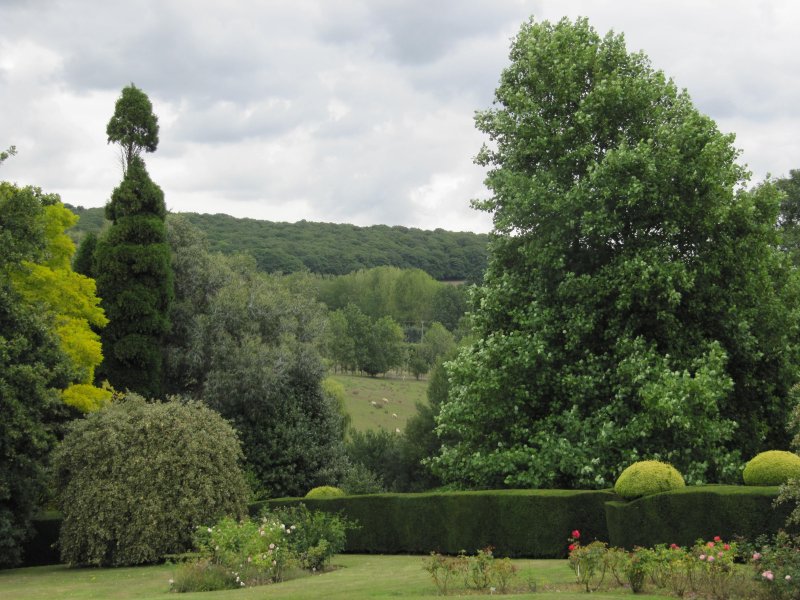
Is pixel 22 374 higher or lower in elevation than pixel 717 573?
higher

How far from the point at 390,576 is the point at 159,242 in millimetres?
22031

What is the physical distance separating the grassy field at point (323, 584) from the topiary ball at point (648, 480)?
6.73 feet

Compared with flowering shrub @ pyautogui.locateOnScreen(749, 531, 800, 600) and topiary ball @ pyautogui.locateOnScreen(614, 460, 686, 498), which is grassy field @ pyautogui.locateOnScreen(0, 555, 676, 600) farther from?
topiary ball @ pyautogui.locateOnScreen(614, 460, 686, 498)

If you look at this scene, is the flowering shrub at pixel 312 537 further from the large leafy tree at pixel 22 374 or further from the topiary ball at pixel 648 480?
the large leafy tree at pixel 22 374

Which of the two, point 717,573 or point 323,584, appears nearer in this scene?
point 717,573

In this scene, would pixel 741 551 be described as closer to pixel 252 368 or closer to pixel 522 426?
pixel 522 426

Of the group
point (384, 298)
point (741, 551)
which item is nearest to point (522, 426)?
point (741, 551)

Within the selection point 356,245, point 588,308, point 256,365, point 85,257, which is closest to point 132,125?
point 85,257

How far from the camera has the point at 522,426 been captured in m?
23.5

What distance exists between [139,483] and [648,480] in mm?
13243

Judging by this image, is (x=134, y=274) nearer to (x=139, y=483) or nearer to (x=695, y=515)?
(x=139, y=483)

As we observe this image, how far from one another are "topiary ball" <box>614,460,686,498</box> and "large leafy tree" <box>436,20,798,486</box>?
3.00 m

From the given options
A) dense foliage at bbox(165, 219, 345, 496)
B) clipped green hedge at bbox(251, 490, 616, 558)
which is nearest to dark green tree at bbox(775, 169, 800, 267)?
dense foliage at bbox(165, 219, 345, 496)

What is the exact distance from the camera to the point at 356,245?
442 ft
